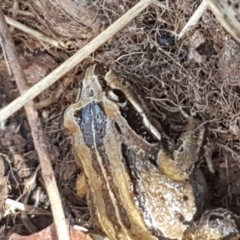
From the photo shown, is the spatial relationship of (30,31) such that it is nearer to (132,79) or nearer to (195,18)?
(132,79)

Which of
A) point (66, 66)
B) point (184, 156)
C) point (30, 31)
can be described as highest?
point (30, 31)

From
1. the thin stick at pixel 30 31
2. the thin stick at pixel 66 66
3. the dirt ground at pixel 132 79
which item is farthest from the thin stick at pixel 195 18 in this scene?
the thin stick at pixel 30 31

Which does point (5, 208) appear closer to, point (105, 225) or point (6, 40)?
point (105, 225)

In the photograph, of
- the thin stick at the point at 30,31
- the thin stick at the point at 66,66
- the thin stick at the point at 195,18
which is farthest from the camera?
the thin stick at the point at 30,31

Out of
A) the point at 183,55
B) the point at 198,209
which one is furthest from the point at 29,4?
the point at 198,209

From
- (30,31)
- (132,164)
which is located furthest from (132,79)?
(30,31)

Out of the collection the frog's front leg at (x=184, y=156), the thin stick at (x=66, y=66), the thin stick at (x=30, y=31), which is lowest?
the frog's front leg at (x=184, y=156)

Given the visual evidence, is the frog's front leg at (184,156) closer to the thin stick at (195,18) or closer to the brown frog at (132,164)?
the brown frog at (132,164)
